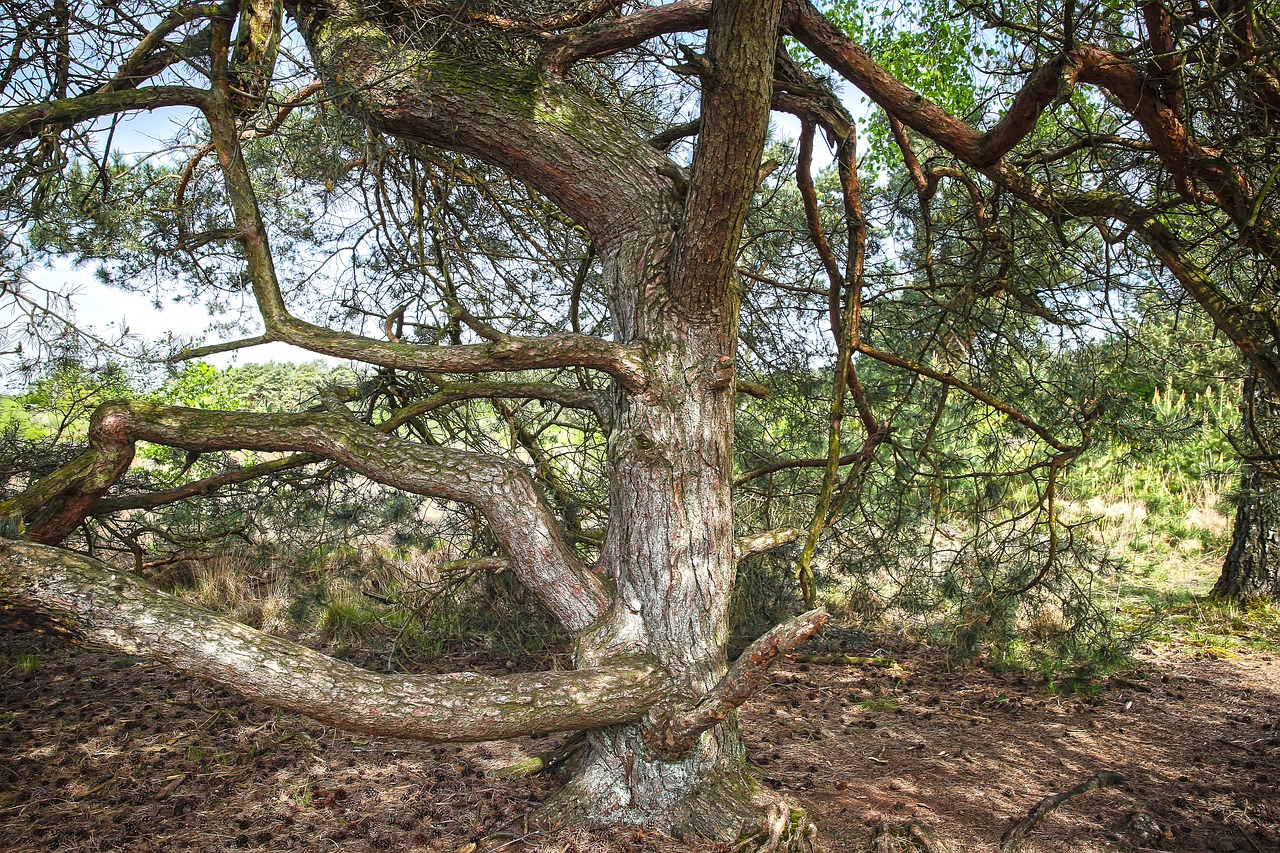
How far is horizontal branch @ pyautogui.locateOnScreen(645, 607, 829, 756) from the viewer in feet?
8.07

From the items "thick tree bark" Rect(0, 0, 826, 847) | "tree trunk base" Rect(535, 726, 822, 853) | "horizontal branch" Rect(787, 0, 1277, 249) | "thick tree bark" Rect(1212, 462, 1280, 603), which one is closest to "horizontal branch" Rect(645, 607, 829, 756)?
"thick tree bark" Rect(0, 0, 826, 847)

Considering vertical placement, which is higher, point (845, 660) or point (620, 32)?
point (620, 32)

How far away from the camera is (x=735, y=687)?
2.62 m

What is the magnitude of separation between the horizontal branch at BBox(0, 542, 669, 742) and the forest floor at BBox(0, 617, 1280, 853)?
2.01 feet

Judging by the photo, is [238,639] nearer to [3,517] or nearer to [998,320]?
[3,517]

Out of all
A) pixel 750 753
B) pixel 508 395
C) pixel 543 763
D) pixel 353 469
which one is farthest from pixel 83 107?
pixel 750 753

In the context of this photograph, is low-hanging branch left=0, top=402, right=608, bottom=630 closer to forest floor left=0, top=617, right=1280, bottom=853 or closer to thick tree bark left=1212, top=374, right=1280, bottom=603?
forest floor left=0, top=617, right=1280, bottom=853

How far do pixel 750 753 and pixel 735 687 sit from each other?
1551mm

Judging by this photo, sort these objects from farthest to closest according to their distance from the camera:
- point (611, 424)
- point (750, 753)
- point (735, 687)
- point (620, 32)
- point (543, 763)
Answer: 1. point (750, 753)
2. point (543, 763)
3. point (611, 424)
4. point (620, 32)
5. point (735, 687)

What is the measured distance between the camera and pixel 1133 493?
27.8ft

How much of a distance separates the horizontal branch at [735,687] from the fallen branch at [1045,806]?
3.81ft

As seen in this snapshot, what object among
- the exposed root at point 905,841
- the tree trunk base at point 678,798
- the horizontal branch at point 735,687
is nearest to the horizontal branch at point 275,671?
the horizontal branch at point 735,687

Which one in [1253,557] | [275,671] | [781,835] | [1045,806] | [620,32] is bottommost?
[1045,806]

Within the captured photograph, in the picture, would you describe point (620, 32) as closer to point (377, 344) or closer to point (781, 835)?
point (377, 344)
